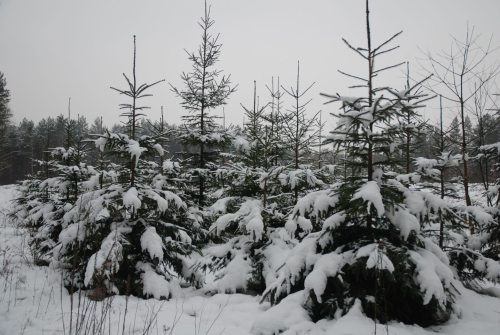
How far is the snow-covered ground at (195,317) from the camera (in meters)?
2.85

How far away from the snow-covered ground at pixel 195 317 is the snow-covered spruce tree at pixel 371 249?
0.21 metres

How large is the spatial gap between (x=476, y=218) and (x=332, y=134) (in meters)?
2.82

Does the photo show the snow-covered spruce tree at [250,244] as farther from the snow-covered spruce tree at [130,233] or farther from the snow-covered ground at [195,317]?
the snow-covered spruce tree at [130,233]

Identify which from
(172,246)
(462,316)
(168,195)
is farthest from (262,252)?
(462,316)

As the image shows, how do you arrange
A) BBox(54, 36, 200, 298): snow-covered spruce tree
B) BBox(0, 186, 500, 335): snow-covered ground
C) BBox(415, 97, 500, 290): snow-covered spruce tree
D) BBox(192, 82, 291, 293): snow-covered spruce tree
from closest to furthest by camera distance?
BBox(0, 186, 500, 335): snow-covered ground < BBox(415, 97, 500, 290): snow-covered spruce tree < BBox(54, 36, 200, 298): snow-covered spruce tree < BBox(192, 82, 291, 293): snow-covered spruce tree

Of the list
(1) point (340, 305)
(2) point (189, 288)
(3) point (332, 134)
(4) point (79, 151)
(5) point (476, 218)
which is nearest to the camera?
(1) point (340, 305)

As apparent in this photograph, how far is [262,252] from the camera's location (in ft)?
17.5

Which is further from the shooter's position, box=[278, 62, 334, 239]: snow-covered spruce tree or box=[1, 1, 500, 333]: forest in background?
box=[278, 62, 334, 239]: snow-covered spruce tree

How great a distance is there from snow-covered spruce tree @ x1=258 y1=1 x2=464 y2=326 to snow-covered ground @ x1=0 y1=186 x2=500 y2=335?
214 millimetres

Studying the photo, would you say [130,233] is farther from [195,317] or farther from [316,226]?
[316,226]

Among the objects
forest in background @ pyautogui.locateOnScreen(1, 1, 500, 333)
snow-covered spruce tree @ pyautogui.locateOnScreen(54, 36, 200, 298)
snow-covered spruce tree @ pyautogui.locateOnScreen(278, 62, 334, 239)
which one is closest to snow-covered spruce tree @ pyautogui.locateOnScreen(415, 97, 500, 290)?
forest in background @ pyautogui.locateOnScreen(1, 1, 500, 333)

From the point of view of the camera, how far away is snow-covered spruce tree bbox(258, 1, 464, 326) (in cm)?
→ 297

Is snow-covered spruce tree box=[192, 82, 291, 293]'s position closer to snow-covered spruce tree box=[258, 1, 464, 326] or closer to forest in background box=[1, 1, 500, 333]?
forest in background box=[1, 1, 500, 333]

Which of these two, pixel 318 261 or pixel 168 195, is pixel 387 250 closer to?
pixel 318 261
